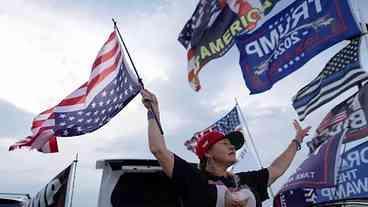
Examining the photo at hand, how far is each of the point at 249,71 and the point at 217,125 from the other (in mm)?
7696

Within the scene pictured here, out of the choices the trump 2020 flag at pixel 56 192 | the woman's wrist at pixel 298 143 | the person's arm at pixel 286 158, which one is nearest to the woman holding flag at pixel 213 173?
the person's arm at pixel 286 158

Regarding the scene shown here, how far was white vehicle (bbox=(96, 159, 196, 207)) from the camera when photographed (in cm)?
Result: 459

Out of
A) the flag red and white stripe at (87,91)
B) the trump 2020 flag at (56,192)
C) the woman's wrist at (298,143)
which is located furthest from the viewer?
the flag red and white stripe at (87,91)

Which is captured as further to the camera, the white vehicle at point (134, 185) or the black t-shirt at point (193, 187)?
the white vehicle at point (134, 185)

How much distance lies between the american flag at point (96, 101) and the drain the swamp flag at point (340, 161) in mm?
1926

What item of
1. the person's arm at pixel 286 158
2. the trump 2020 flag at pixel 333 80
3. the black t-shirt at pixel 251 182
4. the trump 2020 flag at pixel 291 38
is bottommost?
the black t-shirt at pixel 251 182

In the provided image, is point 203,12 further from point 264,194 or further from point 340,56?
point 264,194

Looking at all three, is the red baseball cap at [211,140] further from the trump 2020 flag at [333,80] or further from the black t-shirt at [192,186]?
the trump 2020 flag at [333,80]

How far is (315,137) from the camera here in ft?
16.7

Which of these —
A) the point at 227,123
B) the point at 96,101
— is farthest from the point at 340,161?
the point at 227,123

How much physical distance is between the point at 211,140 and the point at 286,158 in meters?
0.89

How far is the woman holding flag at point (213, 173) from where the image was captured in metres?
3.54

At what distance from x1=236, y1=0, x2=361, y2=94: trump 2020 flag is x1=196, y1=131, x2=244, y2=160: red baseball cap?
1246 millimetres

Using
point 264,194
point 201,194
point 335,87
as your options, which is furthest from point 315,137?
point 201,194
